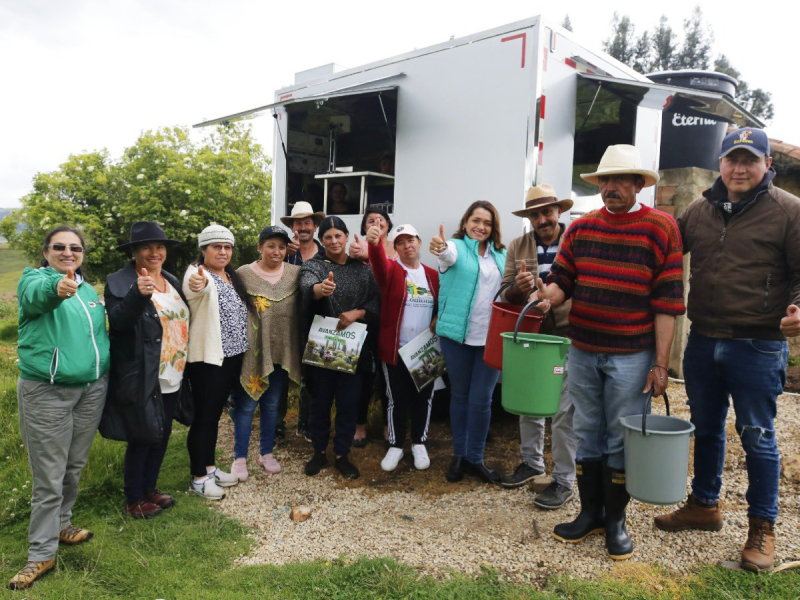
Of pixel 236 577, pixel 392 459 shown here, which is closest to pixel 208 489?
pixel 236 577

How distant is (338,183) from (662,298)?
3.78 meters

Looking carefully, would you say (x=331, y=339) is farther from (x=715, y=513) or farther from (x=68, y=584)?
(x=715, y=513)

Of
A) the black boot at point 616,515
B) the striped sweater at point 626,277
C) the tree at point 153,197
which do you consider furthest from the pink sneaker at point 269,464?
the tree at point 153,197

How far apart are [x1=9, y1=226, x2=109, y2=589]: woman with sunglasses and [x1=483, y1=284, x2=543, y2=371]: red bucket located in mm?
2162

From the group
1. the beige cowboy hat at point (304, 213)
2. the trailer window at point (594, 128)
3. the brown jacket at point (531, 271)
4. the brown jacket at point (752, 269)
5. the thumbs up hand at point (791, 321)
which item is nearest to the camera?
the thumbs up hand at point (791, 321)

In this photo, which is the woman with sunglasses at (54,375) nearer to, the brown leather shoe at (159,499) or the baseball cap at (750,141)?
the brown leather shoe at (159,499)

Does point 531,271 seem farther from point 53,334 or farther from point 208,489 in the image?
point 53,334

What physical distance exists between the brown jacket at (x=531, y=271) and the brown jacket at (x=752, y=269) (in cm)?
77

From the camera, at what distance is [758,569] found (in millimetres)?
2689

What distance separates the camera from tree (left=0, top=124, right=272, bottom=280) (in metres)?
11.3

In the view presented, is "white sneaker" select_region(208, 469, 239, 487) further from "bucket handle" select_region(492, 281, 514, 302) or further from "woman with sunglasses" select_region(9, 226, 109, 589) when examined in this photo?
"bucket handle" select_region(492, 281, 514, 302)

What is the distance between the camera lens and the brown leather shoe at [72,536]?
3.04 m

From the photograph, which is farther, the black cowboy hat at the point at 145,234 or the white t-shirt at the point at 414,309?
the white t-shirt at the point at 414,309

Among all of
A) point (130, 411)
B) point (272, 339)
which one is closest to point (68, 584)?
point (130, 411)
